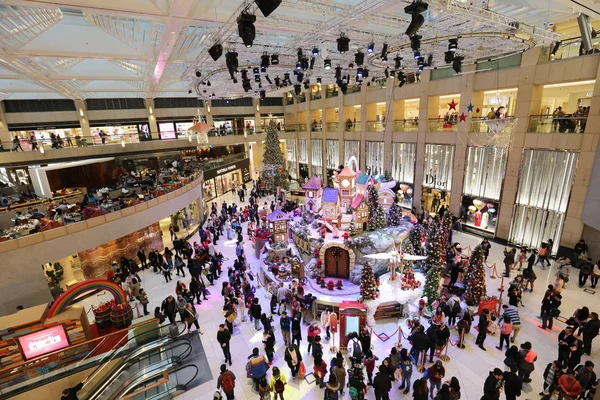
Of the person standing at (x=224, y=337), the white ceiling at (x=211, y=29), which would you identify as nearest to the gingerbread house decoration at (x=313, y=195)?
the white ceiling at (x=211, y=29)

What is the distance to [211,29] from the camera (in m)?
9.41

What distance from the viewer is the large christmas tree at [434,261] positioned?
8852 millimetres

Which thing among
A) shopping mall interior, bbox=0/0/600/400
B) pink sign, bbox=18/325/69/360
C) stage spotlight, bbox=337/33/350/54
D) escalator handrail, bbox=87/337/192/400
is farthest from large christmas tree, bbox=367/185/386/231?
pink sign, bbox=18/325/69/360

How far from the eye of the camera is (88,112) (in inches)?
978

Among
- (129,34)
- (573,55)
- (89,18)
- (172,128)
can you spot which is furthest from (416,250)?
(172,128)

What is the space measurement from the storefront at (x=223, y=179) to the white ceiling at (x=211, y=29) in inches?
403

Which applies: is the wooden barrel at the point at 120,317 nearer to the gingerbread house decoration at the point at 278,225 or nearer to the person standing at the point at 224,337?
the person standing at the point at 224,337

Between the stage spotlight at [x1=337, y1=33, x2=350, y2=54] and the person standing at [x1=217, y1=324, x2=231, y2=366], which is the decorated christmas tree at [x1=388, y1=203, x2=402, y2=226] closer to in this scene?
Result: the stage spotlight at [x1=337, y1=33, x2=350, y2=54]

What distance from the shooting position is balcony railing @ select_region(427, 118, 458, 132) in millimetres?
15834

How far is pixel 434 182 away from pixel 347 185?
24.6 ft

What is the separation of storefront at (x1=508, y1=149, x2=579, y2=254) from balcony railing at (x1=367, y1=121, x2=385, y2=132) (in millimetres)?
9204

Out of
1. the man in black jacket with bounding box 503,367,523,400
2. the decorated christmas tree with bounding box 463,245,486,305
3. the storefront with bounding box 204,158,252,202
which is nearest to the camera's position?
the man in black jacket with bounding box 503,367,523,400

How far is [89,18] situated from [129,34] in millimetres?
1190

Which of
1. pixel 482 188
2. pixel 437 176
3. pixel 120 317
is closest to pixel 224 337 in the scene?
pixel 120 317
